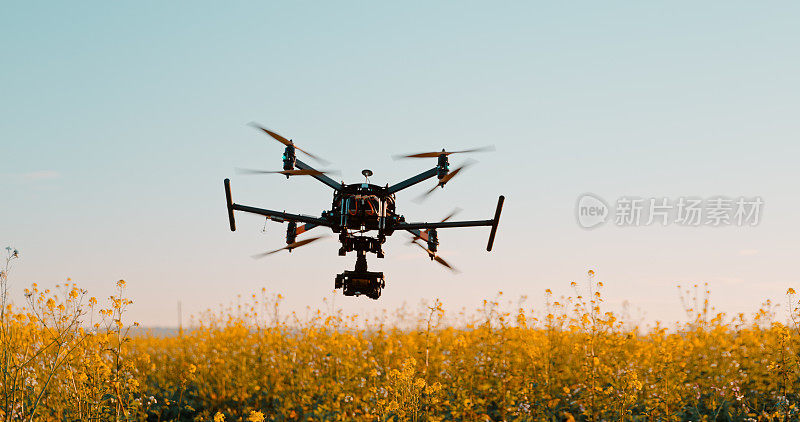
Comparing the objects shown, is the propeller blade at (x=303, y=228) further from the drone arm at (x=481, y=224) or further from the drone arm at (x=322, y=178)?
the drone arm at (x=481, y=224)

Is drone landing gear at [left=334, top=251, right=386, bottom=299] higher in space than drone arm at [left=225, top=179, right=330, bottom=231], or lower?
lower

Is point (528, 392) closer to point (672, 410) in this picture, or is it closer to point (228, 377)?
point (672, 410)

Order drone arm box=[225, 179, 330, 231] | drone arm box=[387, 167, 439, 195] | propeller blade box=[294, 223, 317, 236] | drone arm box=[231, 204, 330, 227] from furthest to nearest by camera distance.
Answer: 1. propeller blade box=[294, 223, 317, 236]
2. drone arm box=[387, 167, 439, 195]
3. drone arm box=[231, 204, 330, 227]
4. drone arm box=[225, 179, 330, 231]

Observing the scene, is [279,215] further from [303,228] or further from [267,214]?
[303,228]

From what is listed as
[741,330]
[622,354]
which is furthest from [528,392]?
[741,330]

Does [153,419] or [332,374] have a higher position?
[332,374]

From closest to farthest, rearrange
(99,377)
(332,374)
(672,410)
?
(99,377) < (672,410) < (332,374)

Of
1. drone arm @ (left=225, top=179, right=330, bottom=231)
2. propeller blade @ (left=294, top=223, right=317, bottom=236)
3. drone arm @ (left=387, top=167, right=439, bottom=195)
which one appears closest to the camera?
drone arm @ (left=225, top=179, right=330, bottom=231)

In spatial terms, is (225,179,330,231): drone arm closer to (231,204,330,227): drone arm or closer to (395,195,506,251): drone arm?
(231,204,330,227): drone arm
